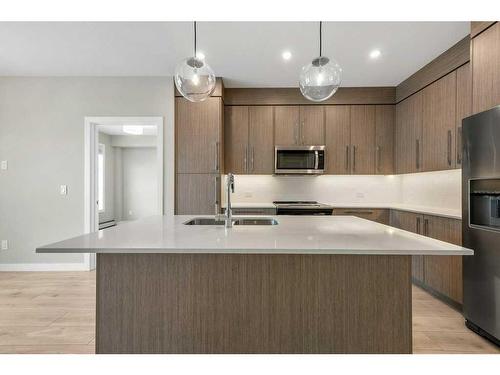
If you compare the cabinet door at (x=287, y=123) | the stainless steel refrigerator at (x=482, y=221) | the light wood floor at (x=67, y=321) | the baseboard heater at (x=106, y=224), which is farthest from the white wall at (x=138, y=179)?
the stainless steel refrigerator at (x=482, y=221)

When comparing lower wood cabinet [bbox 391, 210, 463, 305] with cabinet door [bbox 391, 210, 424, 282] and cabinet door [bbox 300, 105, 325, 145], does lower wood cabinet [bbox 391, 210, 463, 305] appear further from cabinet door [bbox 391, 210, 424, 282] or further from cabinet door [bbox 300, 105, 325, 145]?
cabinet door [bbox 300, 105, 325, 145]

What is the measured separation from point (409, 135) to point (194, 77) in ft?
10.7

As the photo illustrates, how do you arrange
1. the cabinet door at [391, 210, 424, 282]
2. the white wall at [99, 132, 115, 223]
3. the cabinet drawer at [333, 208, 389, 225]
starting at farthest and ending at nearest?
the white wall at [99, 132, 115, 223], the cabinet drawer at [333, 208, 389, 225], the cabinet door at [391, 210, 424, 282]

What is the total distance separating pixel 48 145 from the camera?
4289 mm

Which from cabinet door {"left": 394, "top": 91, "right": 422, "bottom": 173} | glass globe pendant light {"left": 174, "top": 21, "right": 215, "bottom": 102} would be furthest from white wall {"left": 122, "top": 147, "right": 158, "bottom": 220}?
glass globe pendant light {"left": 174, "top": 21, "right": 215, "bottom": 102}

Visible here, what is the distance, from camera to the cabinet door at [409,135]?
401cm

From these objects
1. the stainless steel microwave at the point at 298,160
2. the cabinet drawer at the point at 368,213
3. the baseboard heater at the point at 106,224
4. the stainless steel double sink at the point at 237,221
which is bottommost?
the baseboard heater at the point at 106,224

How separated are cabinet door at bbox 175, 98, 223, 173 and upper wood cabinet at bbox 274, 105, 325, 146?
92 cm

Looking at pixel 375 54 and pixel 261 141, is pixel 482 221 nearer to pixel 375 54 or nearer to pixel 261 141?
pixel 375 54

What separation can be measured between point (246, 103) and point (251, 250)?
3544 millimetres

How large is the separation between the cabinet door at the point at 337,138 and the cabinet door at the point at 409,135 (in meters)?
0.67

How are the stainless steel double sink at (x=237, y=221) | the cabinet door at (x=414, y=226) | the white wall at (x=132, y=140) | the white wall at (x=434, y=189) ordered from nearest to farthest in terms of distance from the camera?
the stainless steel double sink at (x=237, y=221)
the cabinet door at (x=414, y=226)
the white wall at (x=434, y=189)
the white wall at (x=132, y=140)

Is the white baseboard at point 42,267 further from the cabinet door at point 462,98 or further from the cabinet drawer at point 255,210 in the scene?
the cabinet door at point 462,98

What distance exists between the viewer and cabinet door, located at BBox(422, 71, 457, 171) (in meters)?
3.37
